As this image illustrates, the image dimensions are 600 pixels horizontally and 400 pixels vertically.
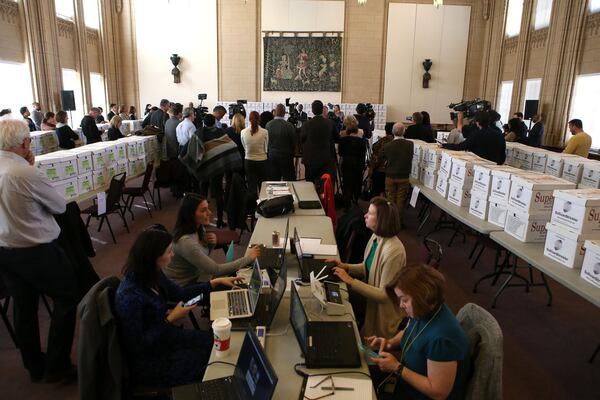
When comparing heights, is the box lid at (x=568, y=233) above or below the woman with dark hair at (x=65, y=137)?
below

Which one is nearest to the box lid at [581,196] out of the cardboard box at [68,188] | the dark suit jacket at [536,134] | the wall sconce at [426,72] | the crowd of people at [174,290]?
the crowd of people at [174,290]

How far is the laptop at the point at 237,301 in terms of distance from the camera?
2191mm

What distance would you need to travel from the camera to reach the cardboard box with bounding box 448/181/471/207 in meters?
4.62

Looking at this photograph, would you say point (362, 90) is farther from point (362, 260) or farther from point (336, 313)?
point (336, 313)

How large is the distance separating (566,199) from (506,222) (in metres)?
0.77

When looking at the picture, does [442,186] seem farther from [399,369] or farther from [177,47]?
[177,47]

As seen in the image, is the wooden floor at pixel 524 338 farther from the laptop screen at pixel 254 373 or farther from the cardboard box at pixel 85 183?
the laptop screen at pixel 254 373

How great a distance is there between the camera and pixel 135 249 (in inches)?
81.3

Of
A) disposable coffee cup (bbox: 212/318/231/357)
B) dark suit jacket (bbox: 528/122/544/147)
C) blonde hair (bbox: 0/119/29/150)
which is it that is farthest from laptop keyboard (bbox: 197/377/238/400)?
dark suit jacket (bbox: 528/122/544/147)

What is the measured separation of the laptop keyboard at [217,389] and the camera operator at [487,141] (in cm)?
474

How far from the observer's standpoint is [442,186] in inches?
203

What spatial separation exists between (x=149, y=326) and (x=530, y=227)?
9.75ft

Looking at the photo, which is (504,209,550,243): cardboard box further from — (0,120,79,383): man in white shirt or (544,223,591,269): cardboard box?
(0,120,79,383): man in white shirt

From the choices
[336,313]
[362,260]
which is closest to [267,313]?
[336,313]
